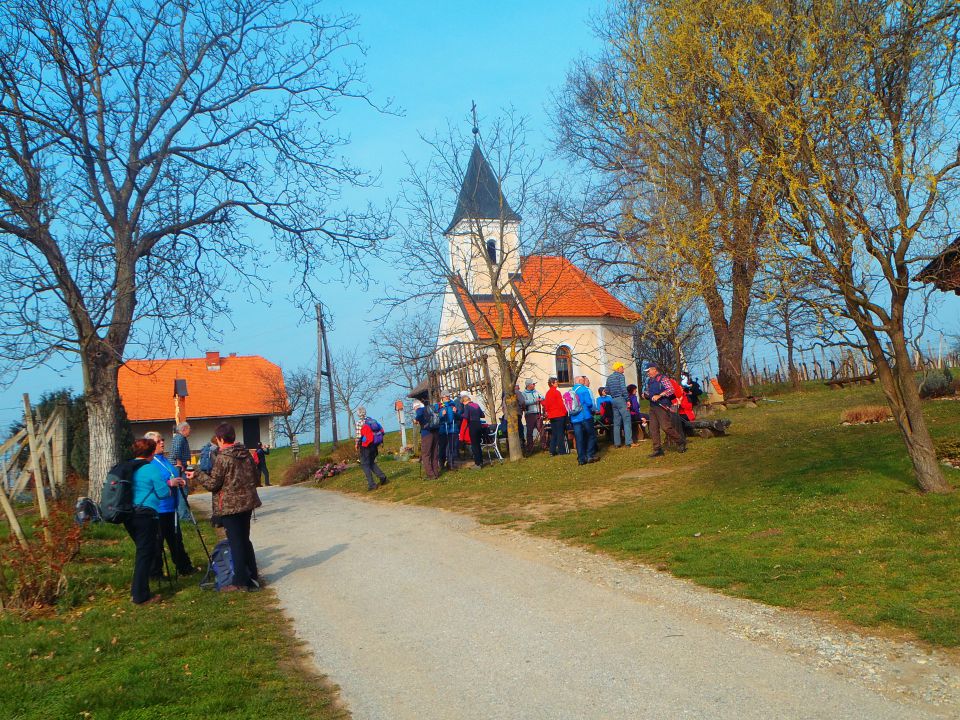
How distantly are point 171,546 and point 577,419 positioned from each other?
9.68 m

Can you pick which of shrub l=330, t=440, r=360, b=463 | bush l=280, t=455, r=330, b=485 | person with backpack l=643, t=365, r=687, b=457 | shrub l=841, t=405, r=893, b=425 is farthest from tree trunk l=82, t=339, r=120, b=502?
shrub l=841, t=405, r=893, b=425

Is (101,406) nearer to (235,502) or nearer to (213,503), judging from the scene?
(213,503)

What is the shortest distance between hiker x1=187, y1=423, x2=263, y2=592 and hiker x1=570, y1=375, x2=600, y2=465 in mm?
9512

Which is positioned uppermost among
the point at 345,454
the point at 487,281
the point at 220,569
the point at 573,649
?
the point at 487,281

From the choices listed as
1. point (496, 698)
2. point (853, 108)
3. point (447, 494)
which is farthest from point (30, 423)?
point (853, 108)

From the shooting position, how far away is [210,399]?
58.4 m

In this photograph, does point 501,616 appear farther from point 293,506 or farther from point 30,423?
point 293,506

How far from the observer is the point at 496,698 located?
5.30 meters

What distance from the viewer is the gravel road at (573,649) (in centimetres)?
502

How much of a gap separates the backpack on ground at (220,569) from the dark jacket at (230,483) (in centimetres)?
43

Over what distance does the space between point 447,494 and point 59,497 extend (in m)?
6.97

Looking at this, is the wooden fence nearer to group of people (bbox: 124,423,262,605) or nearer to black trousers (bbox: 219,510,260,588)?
group of people (bbox: 124,423,262,605)

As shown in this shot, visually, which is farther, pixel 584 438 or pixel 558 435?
pixel 558 435

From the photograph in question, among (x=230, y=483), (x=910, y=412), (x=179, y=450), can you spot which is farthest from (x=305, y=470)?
(x=910, y=412)
